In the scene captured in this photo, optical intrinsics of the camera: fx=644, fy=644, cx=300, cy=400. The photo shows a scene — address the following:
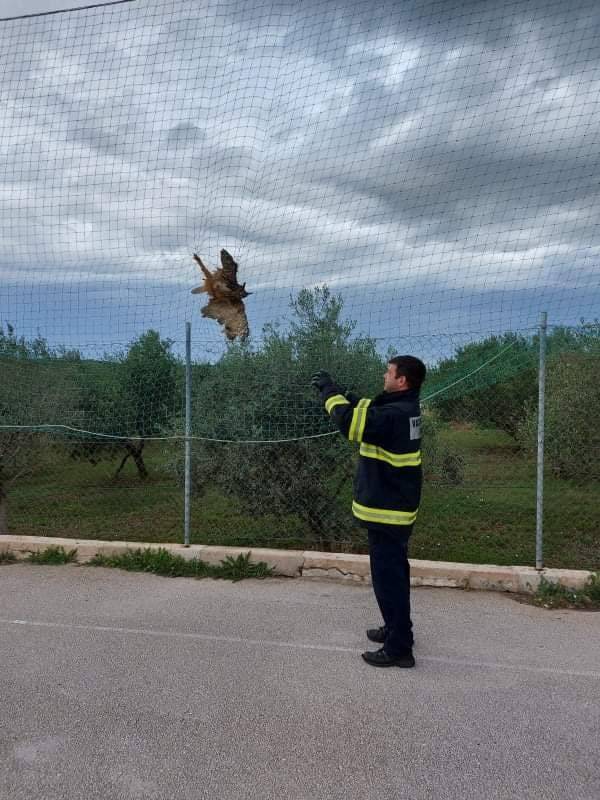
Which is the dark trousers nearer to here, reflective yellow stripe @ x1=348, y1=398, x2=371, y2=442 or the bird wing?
reflective yellow stripe @ x1=348, y1=398, x2=371, y2=442

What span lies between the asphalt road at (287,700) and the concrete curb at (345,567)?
0.18 m

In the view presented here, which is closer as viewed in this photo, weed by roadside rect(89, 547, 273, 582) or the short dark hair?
the short dark hair

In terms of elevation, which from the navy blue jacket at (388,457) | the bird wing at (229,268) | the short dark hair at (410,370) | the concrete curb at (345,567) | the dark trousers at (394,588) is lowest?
the concrete curb at (345,567)

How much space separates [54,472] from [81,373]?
6.79 ft

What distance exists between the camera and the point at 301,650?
4113 mm

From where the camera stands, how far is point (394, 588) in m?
3.84

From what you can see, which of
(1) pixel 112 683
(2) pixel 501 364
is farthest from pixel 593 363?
(1) pixel 112 683

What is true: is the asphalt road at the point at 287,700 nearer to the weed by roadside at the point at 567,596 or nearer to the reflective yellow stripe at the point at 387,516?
the weed by roadside at the point at 567,596

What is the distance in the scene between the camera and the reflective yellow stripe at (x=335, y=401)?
146 inches

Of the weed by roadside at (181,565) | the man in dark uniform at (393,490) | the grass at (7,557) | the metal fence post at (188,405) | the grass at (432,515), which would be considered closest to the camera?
the man in dark uniform at (393,490)

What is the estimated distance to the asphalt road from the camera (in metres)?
2.77

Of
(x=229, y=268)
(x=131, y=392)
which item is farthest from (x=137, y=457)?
(x=229, y=268)

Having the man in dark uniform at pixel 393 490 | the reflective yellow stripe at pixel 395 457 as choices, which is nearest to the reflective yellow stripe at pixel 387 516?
the man in dark uniform at pixel 393 490

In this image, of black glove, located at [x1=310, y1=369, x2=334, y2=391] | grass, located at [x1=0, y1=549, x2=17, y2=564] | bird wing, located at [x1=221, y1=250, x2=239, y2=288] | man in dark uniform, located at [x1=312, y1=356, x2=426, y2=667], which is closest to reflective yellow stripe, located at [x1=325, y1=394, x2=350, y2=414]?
man in dark uniform, located at [x1=312, y1=356, x2=426, y2=667]
